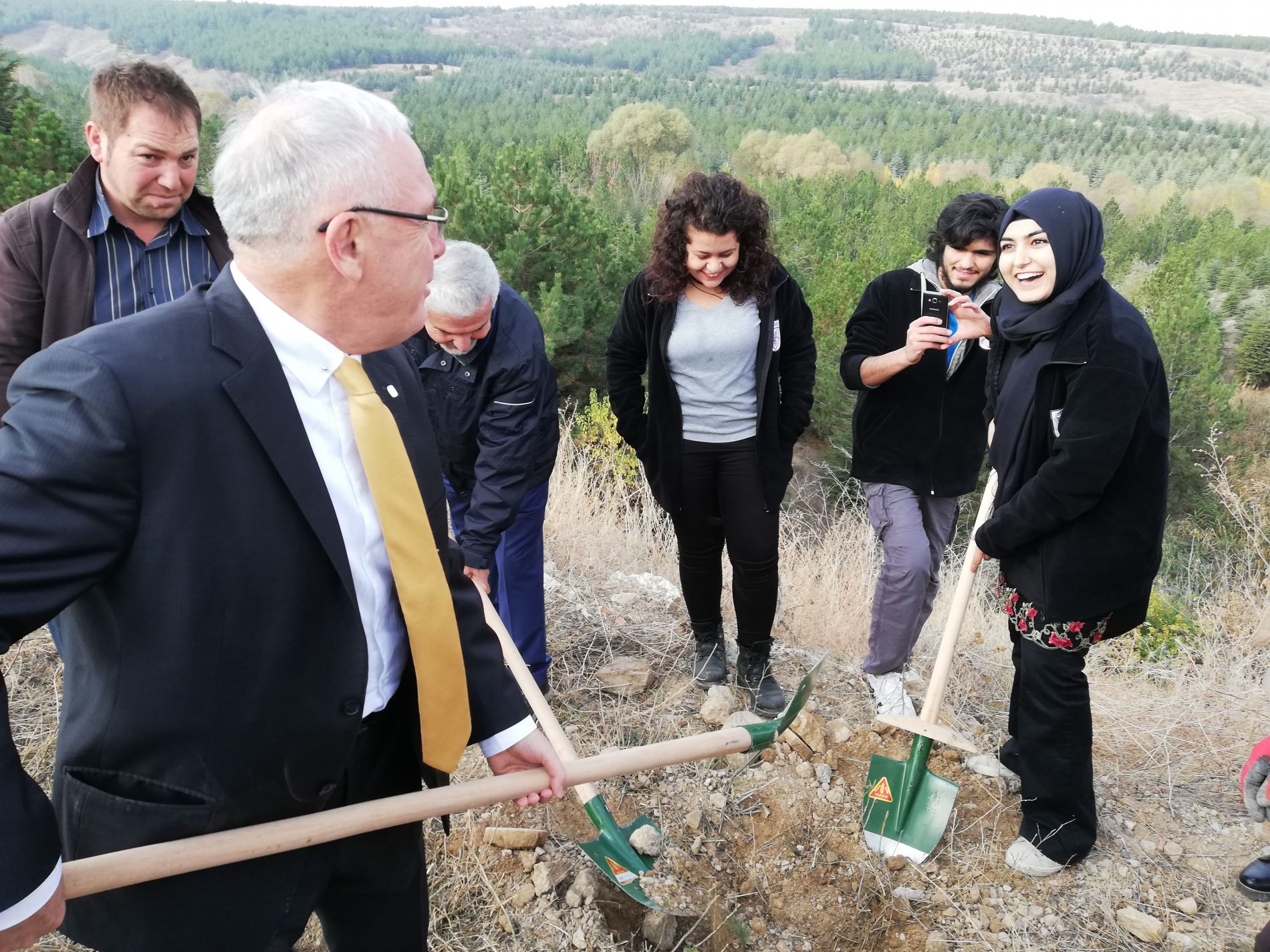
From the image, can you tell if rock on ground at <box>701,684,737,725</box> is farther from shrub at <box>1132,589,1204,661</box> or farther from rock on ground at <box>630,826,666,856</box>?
shrub at <box>1132,589,1204,661</box>

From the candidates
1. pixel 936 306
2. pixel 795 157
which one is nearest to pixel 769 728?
pixel 936 306

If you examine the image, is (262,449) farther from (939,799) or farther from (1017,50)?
(1017,50)

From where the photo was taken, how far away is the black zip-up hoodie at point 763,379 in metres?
2.97

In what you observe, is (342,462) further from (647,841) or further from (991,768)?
(991,768)

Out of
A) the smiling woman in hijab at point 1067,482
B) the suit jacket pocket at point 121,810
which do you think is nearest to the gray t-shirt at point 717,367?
the smiling woman in hijab at point 1067,482

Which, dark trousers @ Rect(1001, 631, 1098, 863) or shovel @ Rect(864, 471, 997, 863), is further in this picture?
shovel @ Rect(864, 471, 997, 863)

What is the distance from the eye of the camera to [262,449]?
45.1 inches

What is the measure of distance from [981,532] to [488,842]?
169 cm

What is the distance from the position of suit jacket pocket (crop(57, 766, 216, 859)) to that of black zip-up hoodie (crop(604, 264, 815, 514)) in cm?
203

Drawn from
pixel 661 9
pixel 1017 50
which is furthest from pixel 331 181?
pixel 661 9

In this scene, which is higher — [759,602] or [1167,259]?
[759,602]

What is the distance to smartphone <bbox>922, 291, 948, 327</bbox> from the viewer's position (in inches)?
116

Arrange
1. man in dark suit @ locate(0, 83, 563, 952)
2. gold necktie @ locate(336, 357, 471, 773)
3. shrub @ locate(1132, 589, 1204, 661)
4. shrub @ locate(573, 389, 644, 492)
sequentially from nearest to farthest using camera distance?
man in dark suit @ locate(0, 83, 563, 952)
gold necktie @ locate(336, 357, 471, 773)
shrub @ locate(1132, 589, 1204, 661)
shrub @ locate(573, 389, 644, 492)

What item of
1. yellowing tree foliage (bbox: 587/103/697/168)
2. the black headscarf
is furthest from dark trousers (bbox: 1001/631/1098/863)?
yellowing tree foliage (bbox: 587/103/697/168)
